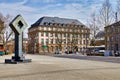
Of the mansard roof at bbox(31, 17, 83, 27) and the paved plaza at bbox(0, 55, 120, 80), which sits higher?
the mansard roof at bbox(31, 17, 83, 27)

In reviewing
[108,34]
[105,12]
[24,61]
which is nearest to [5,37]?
[105,12]

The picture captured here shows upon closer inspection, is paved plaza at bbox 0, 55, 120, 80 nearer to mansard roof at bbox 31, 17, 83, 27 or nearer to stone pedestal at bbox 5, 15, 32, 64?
stone pedestal at bbox 5, 15, 32, 64

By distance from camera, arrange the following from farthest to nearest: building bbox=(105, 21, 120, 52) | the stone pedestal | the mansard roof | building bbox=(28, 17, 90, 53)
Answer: the mansard roof
building bbox=(28, 17, 90, 53)
building bbox=(105, 21, 120, 52)
the stone pedestal

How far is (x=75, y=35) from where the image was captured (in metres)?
128

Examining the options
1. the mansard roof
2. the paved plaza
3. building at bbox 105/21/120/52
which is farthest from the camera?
the mansard roof

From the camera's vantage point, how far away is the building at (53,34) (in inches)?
5039

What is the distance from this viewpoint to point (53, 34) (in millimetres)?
131750

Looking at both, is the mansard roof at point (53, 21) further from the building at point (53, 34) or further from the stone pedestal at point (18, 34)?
the stone pedestal at point (18, 34)

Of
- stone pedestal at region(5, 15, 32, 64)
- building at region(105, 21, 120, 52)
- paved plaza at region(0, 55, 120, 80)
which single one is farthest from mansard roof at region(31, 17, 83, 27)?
paved plaza at region(0, 55, 120, 80)

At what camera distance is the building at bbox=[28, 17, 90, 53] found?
128000 millimetres

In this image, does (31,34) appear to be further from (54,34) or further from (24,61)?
(24,61)

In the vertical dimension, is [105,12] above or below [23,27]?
above

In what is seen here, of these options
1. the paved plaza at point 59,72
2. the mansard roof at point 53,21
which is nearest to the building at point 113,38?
the mansard roof at point 53,21

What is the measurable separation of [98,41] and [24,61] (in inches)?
4519
